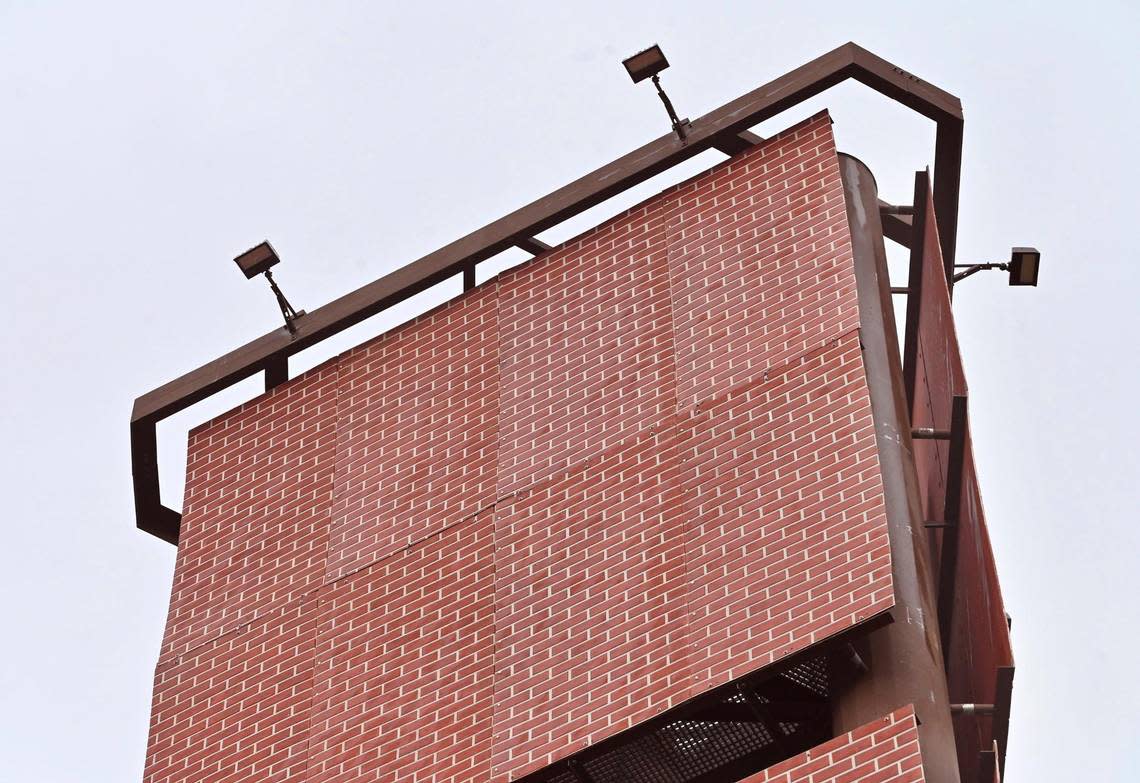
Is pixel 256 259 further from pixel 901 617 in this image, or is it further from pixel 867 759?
pixel 867 759

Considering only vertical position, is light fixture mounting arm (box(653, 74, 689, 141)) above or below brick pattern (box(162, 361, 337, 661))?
above

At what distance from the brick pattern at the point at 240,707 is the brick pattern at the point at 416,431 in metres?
0.68

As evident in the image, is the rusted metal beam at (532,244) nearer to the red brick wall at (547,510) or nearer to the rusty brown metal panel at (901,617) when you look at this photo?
the red brick wall at (547,510)

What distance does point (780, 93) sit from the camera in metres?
18.0

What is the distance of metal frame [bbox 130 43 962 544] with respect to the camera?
18000 mm

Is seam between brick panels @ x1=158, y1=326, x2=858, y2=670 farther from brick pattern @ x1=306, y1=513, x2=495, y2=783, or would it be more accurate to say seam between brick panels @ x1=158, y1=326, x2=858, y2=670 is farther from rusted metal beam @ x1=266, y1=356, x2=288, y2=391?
rusted metal beam @ x1=266, y1=356, x2=288, y2=391

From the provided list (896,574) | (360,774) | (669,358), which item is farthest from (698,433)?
(360,774)

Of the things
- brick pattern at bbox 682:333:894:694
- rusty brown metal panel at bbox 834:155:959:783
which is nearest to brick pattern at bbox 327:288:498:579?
brick pattern at bbox 682:333:894:694

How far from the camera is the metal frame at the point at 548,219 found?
1800 centimetres

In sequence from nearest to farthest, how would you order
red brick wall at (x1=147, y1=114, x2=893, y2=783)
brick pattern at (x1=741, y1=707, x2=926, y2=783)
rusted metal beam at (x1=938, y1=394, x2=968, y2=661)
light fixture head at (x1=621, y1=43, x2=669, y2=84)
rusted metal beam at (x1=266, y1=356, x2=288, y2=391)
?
1. brick pattern at (x1=741, y1=707, x2=926, y2=783)
2. red brick wall at (x1=147, y1=114, x2=893, y2=783)
3. rusted metal beam at (x1=938, y1=394, x2=968, y2=661)
4. light fixture head at (x1=621, y1=43, x2=669, y2=84)
5. rusted metal beam at (x1=266, y1=356, x2=288, y2=391)

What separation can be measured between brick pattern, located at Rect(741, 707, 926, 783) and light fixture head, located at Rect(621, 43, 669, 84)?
6282 millimetres

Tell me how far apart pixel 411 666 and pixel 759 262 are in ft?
12.5

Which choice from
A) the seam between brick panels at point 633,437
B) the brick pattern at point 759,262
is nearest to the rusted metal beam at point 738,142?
the brick pattern at point 759,262

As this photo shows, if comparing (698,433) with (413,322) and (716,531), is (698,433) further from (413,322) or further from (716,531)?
(413,322)
